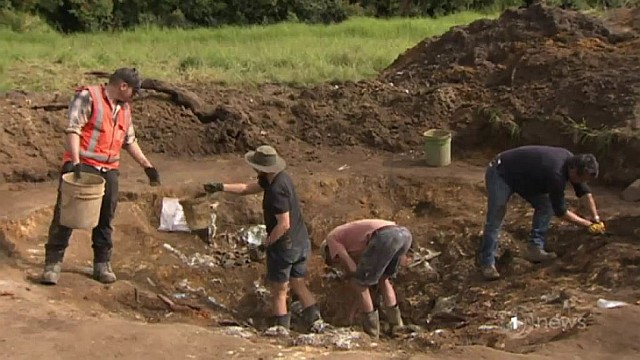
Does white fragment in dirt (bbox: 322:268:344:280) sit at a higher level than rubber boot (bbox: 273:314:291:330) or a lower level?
lower

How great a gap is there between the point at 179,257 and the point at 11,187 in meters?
2.26

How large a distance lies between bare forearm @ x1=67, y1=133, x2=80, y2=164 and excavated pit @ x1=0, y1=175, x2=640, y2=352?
1082 millimetres

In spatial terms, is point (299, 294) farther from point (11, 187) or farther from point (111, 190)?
point (11, 187)

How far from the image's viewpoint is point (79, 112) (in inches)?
314

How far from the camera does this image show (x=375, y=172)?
38.0ft

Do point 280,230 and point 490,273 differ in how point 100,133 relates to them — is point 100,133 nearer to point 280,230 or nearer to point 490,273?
point 280,230

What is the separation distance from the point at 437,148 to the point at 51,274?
5011mm

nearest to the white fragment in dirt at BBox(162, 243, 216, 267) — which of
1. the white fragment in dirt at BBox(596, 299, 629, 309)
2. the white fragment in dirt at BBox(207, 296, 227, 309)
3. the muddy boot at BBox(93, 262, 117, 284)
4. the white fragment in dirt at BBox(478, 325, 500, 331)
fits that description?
the white fragment in dirt at BBox(207, 296, 227, 309)

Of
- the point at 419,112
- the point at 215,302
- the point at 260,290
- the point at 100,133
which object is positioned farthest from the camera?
the point at 419,112

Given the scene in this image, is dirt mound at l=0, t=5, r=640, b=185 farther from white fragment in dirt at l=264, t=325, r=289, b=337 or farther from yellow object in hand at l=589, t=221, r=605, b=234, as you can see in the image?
white fragment in dirt at l=264, t=325, r=289, b=337

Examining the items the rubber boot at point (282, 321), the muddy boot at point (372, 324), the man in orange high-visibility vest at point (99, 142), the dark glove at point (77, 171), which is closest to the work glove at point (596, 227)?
the muddy boot at point (372, 324)

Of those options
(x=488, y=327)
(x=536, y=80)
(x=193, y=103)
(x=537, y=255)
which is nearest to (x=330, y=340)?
(x=488, y=327)

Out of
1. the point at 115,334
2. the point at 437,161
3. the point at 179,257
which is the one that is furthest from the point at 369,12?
the point at 115,334

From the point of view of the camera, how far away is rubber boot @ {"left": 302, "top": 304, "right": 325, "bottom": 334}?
323 inches
